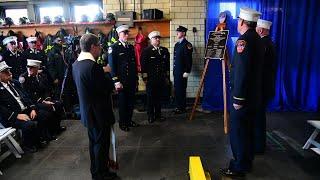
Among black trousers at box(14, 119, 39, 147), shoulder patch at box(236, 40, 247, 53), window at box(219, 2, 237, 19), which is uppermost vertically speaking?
window at box(219, 2, 237, 19)

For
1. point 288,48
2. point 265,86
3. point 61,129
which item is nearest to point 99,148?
point 265,86

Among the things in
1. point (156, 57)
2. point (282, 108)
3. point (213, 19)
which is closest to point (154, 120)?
point (156, 57)

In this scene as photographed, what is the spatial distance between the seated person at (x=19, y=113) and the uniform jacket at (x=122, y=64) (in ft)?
4.27

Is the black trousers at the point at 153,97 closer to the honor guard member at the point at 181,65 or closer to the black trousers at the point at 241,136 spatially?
the honor guard member at the point at 181,65

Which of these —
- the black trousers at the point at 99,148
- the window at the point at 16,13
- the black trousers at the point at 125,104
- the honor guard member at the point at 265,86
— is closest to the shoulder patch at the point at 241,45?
the honor guard member at the point at 265,86

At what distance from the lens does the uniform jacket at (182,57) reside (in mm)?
5609

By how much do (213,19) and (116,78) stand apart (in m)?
2.45

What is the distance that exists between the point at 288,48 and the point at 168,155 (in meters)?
3.61

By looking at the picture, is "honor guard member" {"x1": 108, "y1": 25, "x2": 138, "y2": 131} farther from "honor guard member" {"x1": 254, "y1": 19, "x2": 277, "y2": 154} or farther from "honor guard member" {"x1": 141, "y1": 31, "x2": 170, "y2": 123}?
"honor guard member" {"x1": 254, "y1": 19, "x2": 277, "y2": 154}

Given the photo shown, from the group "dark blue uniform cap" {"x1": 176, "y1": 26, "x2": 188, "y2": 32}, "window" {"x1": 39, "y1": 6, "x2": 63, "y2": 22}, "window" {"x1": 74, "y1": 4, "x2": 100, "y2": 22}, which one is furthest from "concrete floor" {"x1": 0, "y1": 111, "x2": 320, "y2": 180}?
"window" {"x1": 39, "y1": 6, "x2": 63, "y2": 22}

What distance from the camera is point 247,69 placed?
2.74m

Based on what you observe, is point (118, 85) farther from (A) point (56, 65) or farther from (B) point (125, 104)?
(A) point (56, 65)

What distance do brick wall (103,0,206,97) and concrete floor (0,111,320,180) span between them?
1.67m

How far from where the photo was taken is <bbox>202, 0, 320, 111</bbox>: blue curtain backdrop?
18.1ft
